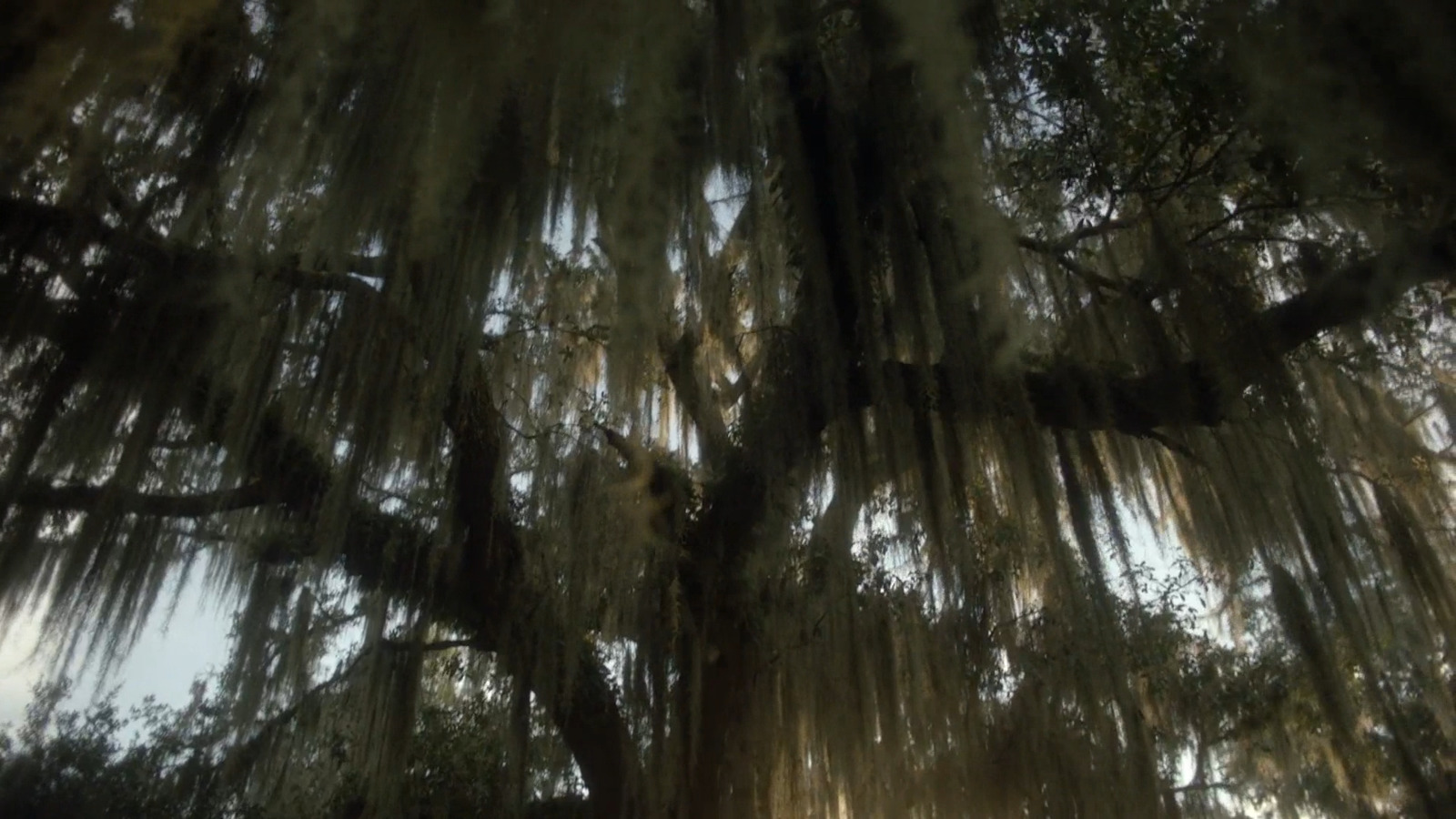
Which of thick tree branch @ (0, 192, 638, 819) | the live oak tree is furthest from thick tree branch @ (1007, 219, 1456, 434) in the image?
thick tree branch @ (0, 192, 638, 819)

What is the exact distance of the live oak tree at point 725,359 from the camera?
2408mm

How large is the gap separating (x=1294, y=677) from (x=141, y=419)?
4.53 meters

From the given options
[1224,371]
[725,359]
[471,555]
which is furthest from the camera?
[725,359]

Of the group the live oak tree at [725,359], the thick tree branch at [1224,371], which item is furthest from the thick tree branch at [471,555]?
the thick tree branch at [1224,371]

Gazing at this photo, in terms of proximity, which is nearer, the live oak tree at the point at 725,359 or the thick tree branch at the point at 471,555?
the live oak tree at the point at 725,359

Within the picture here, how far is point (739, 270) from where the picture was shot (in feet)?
12.4

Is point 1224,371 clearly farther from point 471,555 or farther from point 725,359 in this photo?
point 471,555

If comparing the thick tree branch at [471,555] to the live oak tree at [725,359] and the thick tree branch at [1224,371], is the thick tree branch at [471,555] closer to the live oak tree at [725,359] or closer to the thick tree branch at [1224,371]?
the live oak tree at [725,359]

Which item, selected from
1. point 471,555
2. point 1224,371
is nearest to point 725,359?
point 471,555

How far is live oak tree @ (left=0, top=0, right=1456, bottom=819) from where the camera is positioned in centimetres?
241

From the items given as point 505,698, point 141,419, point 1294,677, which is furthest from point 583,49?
point 1294,677

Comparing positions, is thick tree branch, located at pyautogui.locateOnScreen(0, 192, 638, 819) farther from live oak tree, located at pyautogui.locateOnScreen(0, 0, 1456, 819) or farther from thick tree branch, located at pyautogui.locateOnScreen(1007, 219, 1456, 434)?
thick tree branch, located at pyautogui.locateOnScreen(1007, 219, 1456, 434)

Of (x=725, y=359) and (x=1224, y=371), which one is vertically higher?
(x=725, y=359)

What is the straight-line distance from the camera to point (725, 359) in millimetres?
3949
